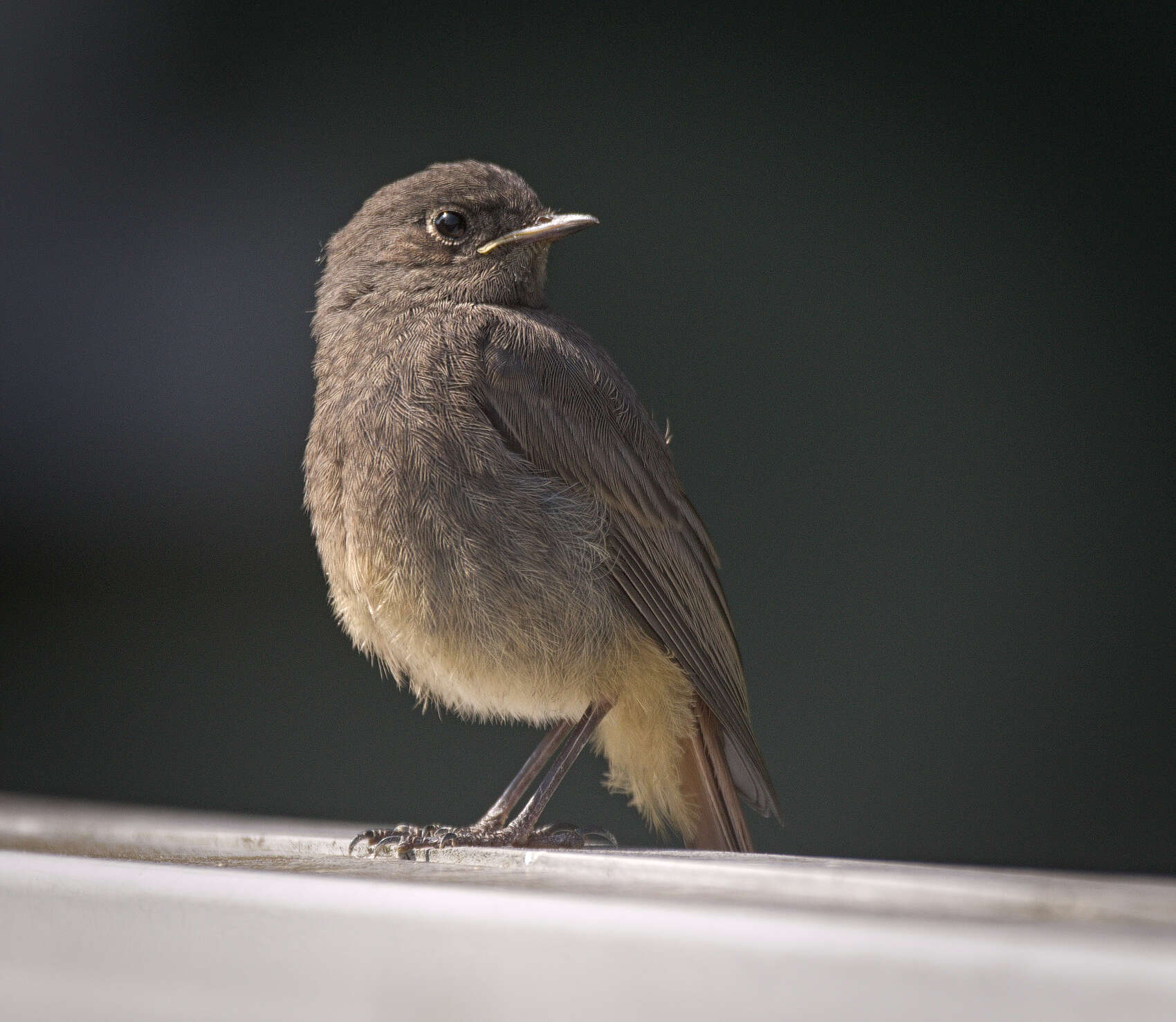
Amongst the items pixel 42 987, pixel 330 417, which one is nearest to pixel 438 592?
pixel 330 417

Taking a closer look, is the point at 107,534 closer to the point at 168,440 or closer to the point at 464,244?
the point at 168,440

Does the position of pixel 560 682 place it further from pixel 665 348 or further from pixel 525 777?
pixel 665 348

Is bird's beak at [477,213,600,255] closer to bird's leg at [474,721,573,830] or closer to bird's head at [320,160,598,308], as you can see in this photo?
bird's head at [320,160,598,308]

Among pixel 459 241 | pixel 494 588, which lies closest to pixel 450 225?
pixel 459 241

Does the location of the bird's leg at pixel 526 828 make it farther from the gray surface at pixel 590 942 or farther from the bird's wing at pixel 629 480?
the gray surface at pixel 590 942

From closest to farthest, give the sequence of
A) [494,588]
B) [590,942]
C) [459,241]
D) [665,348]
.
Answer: [590,942] < [494,588] < [459,241] < [665,348]

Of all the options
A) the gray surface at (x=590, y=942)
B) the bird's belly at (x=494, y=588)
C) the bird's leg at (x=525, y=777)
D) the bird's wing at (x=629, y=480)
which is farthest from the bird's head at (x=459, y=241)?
the gray surface at (x=590, y=942)
